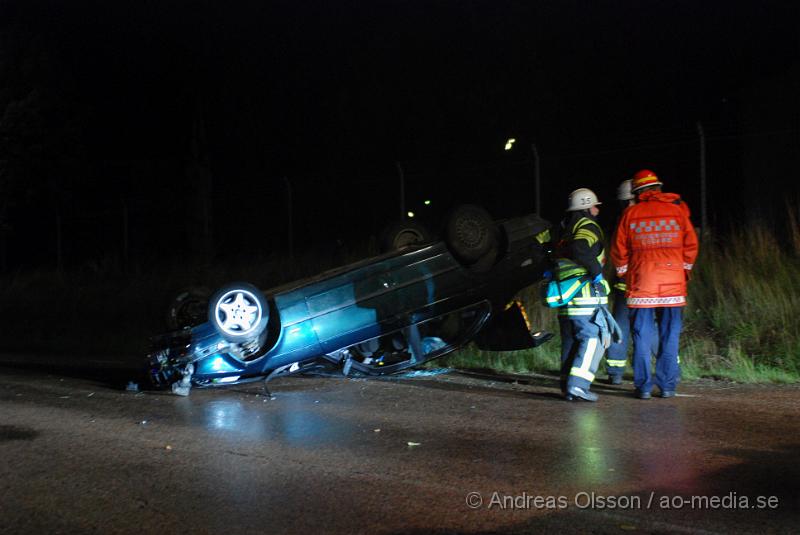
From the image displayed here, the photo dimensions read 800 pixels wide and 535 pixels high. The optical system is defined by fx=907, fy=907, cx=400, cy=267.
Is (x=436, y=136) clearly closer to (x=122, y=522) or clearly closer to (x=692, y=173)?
(x=692, y=173)

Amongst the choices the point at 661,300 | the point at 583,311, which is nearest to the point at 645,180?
the point at 661,300

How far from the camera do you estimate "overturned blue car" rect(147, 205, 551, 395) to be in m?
7.46

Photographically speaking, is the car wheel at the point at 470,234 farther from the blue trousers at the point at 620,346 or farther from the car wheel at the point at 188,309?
the car wheel at the point at 188,309

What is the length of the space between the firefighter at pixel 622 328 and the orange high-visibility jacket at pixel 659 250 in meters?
0.60

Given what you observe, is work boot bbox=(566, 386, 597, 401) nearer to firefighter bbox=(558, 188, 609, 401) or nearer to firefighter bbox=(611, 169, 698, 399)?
firefighter bbox=(558, 188, 609, 401)

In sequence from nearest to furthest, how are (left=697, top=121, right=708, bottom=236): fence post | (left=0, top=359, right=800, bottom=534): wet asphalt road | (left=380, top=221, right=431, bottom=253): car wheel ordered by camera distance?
(left=0, top=359, right=800, bottom=534): wet asphalt road → (left=380, top=221, right=431, bottom=253): car wheel → (left=697, top=121, right=708, bottom=236): fence post

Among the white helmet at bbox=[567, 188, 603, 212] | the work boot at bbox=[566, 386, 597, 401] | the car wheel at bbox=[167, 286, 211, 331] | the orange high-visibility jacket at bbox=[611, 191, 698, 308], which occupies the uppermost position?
the white helmet at bbox=[567, 188, 603, 212]

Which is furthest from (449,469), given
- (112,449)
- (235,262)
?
(235,262)

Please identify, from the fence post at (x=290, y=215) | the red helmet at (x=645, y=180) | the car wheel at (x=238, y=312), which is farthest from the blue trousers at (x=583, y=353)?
the fence post at (x=290, y=215)

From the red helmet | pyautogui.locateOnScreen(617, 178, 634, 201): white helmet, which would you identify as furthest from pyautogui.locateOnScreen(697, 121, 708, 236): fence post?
the red helmet

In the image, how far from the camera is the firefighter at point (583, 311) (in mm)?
7031

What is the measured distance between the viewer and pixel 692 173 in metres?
28.3

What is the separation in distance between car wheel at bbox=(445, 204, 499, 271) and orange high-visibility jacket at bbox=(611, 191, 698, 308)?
1177 mm

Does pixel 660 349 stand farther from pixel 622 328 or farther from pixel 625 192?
pixel 625 192
